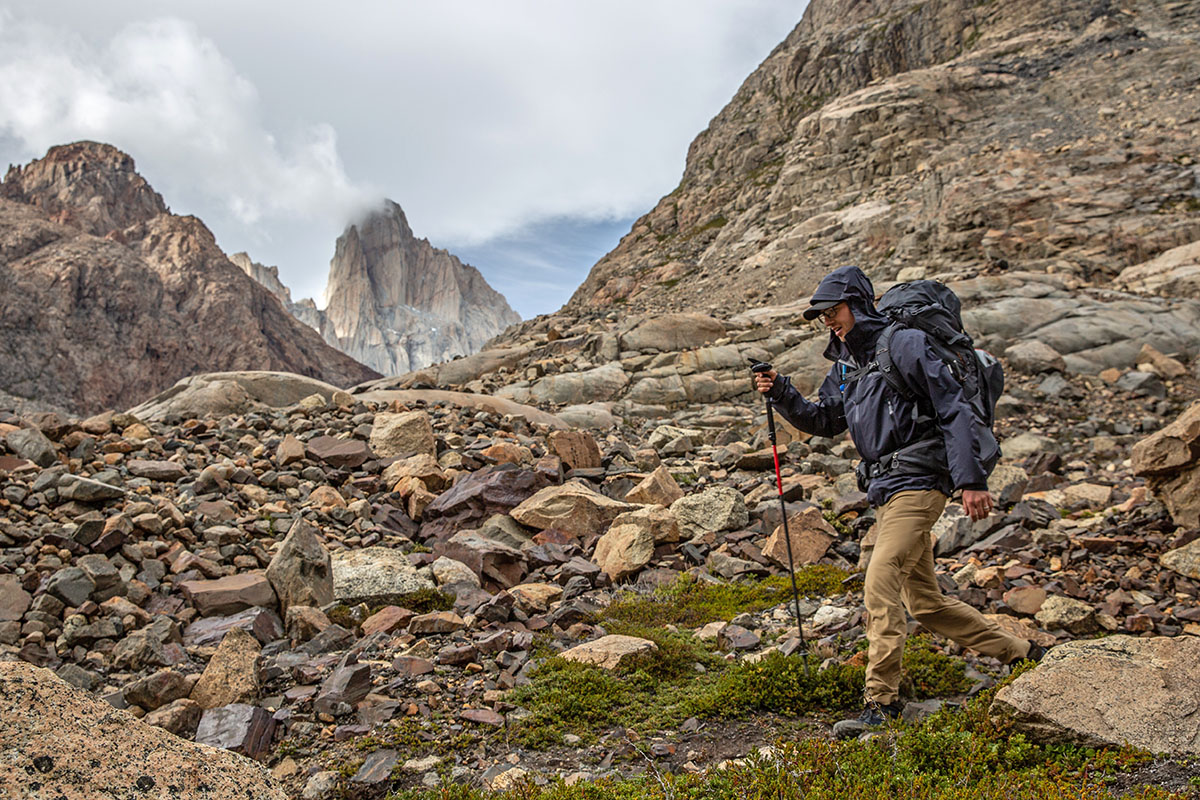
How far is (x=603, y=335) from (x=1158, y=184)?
22.2 meters

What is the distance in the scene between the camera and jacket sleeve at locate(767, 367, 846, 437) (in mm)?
5680

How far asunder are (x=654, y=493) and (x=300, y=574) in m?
5.78

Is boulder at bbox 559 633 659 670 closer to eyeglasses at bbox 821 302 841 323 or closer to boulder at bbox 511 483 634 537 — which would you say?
eyeglasses at bbox 821 302 841 323

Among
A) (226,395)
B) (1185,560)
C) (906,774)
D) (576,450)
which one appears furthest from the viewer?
(226,395)

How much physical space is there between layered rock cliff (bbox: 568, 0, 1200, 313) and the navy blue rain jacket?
66.7 feet

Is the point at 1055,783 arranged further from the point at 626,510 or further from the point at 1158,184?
the point at 1158,184

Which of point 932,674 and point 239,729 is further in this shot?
point 932,674

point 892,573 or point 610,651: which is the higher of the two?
point 892,573

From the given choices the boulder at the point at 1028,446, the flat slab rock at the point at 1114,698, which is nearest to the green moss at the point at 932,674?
the flat slab rock at the point at 1114,698

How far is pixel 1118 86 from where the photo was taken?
34688mm

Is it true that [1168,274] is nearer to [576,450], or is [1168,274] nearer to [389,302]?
[576,450]

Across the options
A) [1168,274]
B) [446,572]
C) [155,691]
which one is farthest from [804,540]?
[1168,274]

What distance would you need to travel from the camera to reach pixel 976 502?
438 centimetres

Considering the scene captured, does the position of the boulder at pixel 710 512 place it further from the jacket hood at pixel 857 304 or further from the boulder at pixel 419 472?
the jacket hood at pixel 857 304
